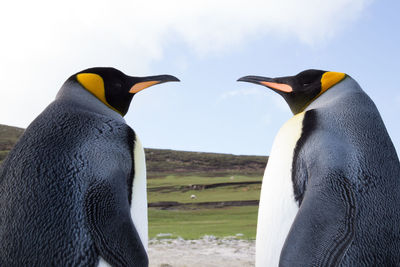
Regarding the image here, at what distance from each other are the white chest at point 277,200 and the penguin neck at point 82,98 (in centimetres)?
83

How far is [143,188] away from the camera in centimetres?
196

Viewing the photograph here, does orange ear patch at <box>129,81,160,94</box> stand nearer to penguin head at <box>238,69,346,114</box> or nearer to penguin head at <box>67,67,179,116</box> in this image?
penguin head at <box>67,67,179,116</box>

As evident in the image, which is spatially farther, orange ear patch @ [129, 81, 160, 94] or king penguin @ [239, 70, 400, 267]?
orange ear patch @ [129, 81, 160, 94]

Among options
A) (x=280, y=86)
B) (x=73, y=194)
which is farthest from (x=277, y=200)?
(x=73, y=194)

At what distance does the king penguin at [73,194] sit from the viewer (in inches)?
62.8

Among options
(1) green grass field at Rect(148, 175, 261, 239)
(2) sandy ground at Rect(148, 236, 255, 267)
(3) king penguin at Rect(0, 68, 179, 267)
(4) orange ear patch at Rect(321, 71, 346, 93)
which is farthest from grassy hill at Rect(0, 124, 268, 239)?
(3) king penguin at Rect(0, 68, 179, 267)

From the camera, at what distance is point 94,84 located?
223cm

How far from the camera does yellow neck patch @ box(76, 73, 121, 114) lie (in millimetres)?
2211

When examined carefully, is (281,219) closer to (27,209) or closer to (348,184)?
(348,184)

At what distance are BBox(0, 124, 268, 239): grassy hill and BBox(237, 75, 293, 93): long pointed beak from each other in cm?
408

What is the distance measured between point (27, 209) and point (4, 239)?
143 mm

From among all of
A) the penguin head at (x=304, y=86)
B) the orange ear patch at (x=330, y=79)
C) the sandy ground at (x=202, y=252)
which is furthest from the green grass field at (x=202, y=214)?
the orange ear patch at (x=330, y=79)

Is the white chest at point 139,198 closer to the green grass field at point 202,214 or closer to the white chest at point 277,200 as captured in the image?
the white chest at point 277,200

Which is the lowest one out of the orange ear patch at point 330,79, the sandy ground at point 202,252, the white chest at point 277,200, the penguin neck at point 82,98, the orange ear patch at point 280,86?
the sandy ground at point 202,252
